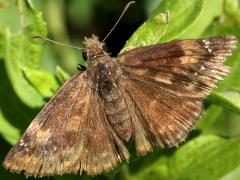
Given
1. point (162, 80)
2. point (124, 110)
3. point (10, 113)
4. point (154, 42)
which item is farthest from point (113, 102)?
point (10, 113)

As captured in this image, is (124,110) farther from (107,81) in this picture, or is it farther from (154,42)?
(154,42)

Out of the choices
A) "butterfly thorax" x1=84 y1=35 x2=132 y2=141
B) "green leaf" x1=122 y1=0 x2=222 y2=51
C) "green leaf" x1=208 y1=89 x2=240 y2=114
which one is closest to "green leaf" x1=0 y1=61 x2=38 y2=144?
"butterfly thorax" x1=84 y1=35 x2=132 y2=141

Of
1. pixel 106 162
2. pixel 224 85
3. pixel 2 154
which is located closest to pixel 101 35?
pixel 2 154

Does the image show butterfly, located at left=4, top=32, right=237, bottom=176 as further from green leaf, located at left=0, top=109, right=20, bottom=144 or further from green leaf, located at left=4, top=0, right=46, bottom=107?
green leaf, located at left=0, top=109, right=20, bottom=144

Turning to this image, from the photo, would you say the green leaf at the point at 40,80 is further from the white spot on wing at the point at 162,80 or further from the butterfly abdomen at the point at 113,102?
the white spot on wing at the point at 162,80

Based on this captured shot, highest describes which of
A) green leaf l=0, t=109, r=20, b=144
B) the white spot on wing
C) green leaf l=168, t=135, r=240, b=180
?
green leaf l=0, t=109, r=20, b=144

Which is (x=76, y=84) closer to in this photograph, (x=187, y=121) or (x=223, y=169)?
(x=187, y=121)
